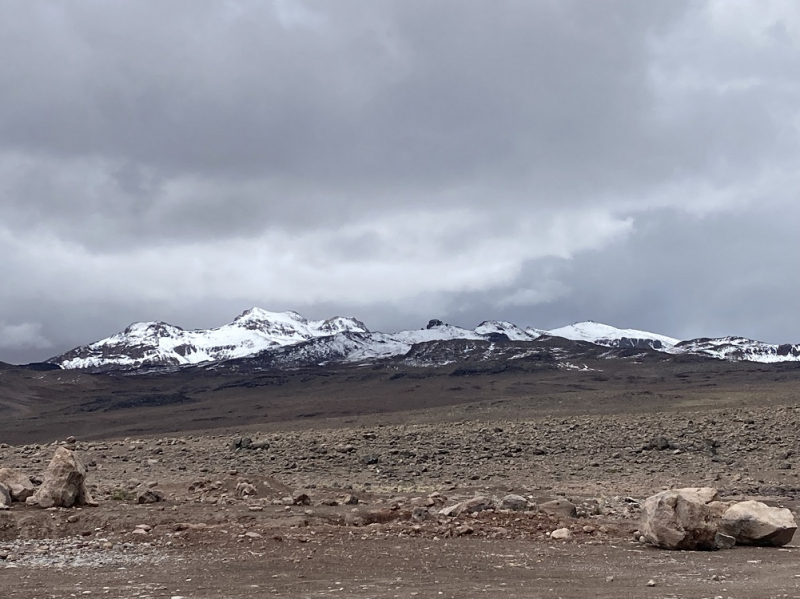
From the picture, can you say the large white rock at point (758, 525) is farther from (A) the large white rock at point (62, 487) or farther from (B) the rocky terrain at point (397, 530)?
(A) the large white rock at point (62, 487)

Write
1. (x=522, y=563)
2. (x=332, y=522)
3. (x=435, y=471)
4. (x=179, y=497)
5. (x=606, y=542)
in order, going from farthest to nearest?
(x=435, y=471), (x=179, y=497), (x=332, y=522), (x=606, y=542), (x=522, y=563)

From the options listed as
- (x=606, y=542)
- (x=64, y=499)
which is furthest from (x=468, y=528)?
(x=64, y=499)

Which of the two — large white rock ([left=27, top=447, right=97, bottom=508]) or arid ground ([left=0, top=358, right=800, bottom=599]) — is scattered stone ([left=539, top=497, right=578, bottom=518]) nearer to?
arid ground ([left=0, top=358, right=800, bottom=599])

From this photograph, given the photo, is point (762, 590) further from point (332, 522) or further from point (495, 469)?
point (495, 469)

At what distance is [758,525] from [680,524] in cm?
147

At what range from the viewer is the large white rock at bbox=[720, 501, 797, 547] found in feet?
41.1

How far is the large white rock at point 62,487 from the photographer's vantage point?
50.0ft

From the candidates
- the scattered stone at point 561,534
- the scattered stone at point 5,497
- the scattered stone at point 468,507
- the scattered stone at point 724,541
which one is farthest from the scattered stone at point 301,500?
the scattered stone at point 724,541

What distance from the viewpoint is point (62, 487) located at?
15.3 m

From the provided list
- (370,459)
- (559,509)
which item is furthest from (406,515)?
(370,459)

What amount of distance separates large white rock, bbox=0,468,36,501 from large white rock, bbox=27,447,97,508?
40cm

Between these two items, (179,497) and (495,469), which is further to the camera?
(495,469)

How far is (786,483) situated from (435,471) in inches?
417

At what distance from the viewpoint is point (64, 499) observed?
50.1 ft
